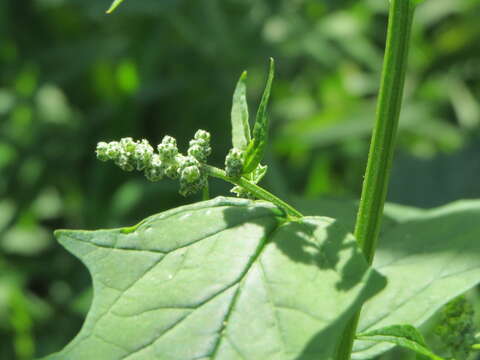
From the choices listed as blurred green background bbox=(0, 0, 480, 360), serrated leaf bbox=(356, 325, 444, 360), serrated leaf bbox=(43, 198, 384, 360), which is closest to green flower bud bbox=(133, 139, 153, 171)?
serrated leaf bbox=(43, 198, 384, 360)

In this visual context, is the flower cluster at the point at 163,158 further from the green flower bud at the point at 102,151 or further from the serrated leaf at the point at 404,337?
the serrated leaf at the point at 404,337

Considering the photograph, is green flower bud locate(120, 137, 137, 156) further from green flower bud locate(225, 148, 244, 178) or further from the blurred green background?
the blurred green background

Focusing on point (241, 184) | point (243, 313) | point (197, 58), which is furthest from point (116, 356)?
point (197, 58)

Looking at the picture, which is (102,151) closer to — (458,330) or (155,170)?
(155,170)

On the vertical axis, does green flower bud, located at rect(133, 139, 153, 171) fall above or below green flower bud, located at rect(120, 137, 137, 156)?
below

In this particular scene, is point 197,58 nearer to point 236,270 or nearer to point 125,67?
point 125,67

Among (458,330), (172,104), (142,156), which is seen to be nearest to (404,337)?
(458,330)

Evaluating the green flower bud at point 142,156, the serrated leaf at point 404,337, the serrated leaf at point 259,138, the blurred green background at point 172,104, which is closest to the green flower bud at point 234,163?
the serrated leaf at point 259,138
